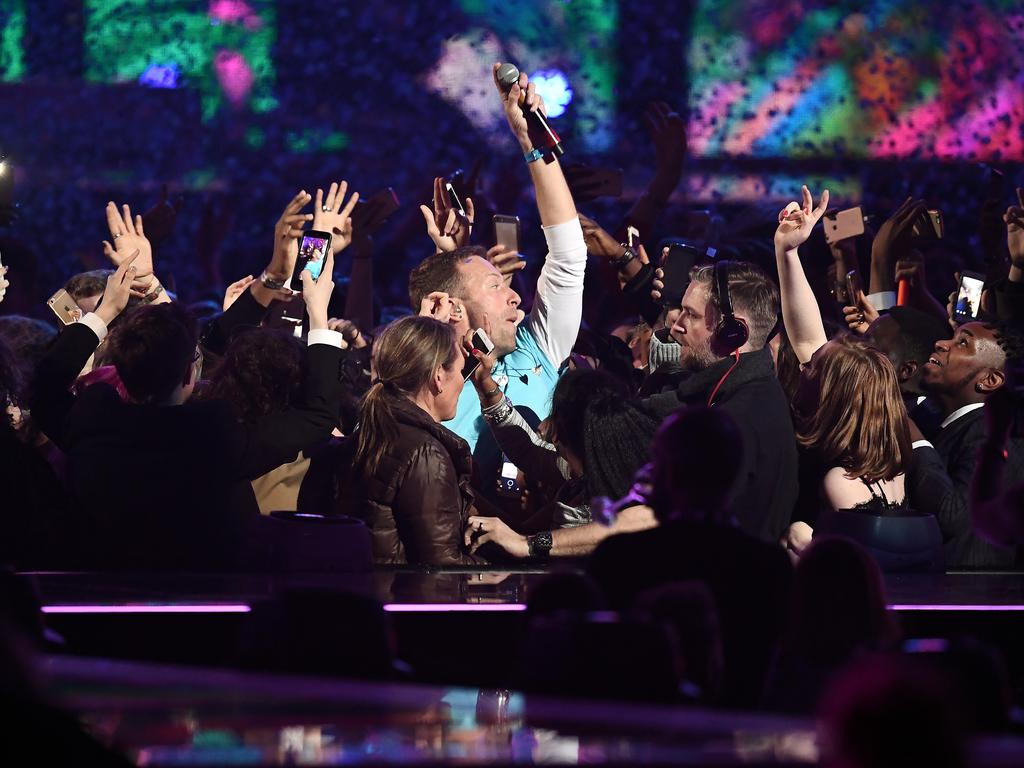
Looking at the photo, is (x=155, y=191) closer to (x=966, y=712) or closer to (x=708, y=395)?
(x=708, y=395)

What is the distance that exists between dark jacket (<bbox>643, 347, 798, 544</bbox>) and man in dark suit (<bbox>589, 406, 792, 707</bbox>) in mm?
999

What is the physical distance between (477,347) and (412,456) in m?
0.63

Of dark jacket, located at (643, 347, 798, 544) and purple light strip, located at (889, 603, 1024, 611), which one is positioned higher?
dark jacket, located at (643, 347, 798, 544)

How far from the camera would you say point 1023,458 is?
3592 mm

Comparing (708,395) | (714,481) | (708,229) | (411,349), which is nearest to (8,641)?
(714,481)

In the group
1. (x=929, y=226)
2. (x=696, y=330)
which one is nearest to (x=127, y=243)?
(x=696, y=330)

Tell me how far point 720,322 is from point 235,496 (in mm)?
1320

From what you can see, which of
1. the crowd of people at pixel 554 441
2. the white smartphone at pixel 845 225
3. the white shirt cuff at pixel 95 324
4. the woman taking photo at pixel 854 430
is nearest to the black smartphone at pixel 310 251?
the crowd of people at pixel 554 441

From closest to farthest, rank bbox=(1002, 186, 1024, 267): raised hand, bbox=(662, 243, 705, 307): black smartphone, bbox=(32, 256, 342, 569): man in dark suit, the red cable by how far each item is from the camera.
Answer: bbox=(32, 256, 342, 569): man in dark suit < the red cable < bbox=(662, 243, 705, 307): black smartphone < bbox=(1002, 186, 1024, 267): raised hand

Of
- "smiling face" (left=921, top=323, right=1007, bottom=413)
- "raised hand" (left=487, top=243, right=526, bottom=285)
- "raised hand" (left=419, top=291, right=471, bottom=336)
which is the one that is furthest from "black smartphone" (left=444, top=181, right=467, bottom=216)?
"smiling face" (left=921, top=323, right=1007, bottom=413)

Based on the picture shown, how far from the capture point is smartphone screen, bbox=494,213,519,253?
14.6ft

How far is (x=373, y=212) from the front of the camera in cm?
507

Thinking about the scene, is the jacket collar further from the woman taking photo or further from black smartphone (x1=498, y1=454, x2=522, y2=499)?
the woman taking photo

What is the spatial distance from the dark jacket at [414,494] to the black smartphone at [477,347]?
1.40 ft
